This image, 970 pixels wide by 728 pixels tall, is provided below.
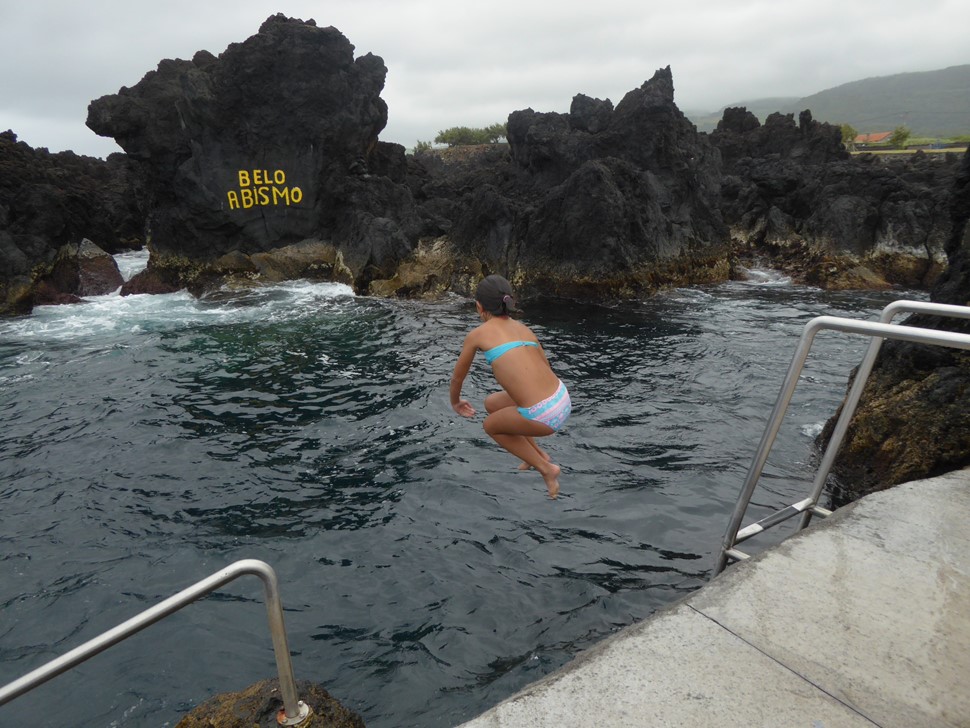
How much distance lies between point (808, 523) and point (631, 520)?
2892 millimetres

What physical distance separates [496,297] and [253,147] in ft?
82.4

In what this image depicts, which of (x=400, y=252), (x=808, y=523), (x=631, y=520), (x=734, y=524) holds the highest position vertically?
(x=400, y=252)

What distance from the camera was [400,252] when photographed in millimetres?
24594

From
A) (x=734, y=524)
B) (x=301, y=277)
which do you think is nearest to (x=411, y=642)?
(x=734, y=524)

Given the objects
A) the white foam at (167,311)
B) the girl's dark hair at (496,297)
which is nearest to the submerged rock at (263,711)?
the girl's dark hair at (496,297)

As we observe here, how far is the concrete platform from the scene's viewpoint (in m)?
2.74

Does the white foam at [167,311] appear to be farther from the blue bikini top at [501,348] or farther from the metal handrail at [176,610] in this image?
the metal handrail at [176,610]

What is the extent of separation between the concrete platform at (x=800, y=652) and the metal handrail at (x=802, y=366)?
0.32 m

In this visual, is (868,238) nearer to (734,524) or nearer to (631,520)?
(631,520)

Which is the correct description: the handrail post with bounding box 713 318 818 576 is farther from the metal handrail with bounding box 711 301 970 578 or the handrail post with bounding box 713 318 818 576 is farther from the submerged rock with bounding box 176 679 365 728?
the submerged rock with bounding box 176 679 365 728

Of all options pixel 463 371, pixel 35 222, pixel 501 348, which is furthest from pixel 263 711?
pixel 35 222

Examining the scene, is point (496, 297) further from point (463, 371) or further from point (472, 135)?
point (472, 135)

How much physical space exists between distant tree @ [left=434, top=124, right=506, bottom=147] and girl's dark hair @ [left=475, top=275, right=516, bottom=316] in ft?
237

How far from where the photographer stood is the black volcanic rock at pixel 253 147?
26094 mm
